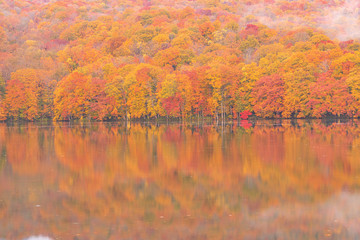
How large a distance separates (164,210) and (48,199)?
3.95 metres

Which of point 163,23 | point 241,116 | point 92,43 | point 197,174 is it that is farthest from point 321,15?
point 197,174

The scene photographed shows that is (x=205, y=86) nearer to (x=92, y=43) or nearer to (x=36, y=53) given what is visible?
(x=36, y=53)

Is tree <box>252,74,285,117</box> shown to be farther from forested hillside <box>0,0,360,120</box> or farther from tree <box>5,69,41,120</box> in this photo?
tree <box>5,69,41,120</box>

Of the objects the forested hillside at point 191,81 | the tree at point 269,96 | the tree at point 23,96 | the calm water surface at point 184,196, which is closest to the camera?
the calm water surface at point 184,196

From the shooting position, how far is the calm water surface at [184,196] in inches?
410

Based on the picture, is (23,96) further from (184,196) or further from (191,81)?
(184,196)

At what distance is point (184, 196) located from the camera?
1359 cm

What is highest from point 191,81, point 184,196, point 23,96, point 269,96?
point 191,81

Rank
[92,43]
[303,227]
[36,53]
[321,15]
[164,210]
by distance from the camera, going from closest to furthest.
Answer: [303,227] < [164,210] < [36,53] < [92,43] < [321,15]

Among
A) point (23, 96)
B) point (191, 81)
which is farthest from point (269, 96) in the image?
point (23, 96)

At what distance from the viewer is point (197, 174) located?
17.2 m

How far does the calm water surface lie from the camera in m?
10.4

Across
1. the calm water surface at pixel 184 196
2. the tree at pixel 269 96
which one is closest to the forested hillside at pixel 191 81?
the tree at pixel 269 96

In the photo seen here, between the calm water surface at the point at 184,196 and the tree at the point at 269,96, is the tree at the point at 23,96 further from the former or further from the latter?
the calm water surface at the point at 184,196
